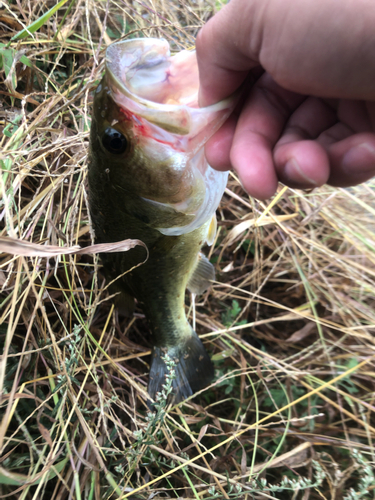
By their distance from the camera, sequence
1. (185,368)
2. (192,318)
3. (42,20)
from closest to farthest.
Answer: (42,20) → (185,368) → (192,318)

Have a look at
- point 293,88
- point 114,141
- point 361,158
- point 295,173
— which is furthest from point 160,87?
point 361,158

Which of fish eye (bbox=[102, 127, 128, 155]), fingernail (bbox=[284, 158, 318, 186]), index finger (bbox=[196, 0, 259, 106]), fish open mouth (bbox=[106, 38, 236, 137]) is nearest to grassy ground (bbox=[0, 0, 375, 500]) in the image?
fish eye (bbox=[102, 127, 128, 155])

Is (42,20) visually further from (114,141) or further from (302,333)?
(302,333)

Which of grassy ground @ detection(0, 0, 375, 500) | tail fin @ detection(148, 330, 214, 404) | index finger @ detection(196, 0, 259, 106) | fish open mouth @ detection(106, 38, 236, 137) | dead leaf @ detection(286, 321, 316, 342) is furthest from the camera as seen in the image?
dead leaf @ detection(286, 321, 316, 342)

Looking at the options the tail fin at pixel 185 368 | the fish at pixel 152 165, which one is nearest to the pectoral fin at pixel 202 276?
the fish at pixel 152 165

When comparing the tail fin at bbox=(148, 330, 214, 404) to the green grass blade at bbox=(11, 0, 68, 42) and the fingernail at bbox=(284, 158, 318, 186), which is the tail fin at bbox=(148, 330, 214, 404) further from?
the green grass blade at bbox=(11, 0, 68, 42)

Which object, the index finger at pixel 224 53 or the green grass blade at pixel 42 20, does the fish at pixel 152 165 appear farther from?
the green grass blade at pixel 42 20
